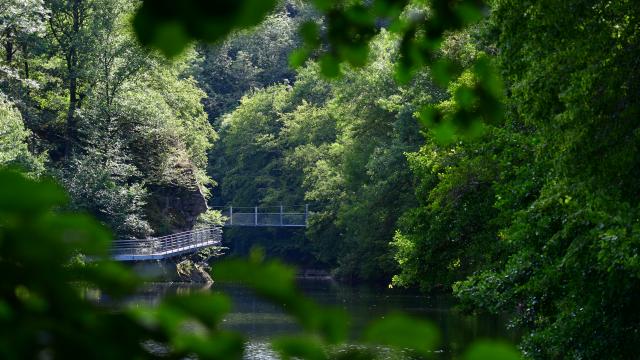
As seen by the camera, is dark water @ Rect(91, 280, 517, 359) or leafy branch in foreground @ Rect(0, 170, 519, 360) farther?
dark water @ Rect(91, 280, 517, 359)

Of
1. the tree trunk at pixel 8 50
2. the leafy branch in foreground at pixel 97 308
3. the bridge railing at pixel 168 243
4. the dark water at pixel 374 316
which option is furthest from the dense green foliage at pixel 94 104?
the leafy branch in foreground at pixel 97 308

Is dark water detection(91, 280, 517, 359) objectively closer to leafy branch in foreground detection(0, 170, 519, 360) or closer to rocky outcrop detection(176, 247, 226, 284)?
rocky outcrop detection(176, 247, 226, 284)

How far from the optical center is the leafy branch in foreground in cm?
132

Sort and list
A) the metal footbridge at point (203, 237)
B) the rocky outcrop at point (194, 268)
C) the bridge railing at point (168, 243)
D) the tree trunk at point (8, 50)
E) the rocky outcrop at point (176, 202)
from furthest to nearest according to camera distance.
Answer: the rocky outcrop at point (194, 268) → the rocky outcrop at point (176, 202) → the metal footbridge at point (203, 237) → the bridge railing at point (168, 243) → the tree trunk at point (8, 50)

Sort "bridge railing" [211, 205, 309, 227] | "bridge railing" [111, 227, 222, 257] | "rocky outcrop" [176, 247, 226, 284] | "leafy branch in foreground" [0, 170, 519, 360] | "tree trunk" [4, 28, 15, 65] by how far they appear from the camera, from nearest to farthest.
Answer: "leafy branch in foreground" [0, 170, 519, 360] < "tree trunk" [4, 28, 15, 65] < "bridge railing" [111, 227, 222, 257] < "rocky outcrop" [176, 247, 226, 284] < "bridge railing" [211, 205, 309, 227]

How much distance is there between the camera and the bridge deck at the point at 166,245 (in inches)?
1646

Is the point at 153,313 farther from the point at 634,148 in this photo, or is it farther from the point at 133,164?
the point at 133,164

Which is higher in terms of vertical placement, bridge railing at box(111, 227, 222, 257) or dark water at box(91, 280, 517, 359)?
bridge railing at box(111, 227, 222, 257)

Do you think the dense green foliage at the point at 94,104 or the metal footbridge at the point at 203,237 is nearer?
the dense green foliage at the point at 94,104

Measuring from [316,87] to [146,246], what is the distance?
69.4 ft

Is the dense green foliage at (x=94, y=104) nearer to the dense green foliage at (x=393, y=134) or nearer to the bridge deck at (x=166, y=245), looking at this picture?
the dense green foliage at (x=393, y=134)

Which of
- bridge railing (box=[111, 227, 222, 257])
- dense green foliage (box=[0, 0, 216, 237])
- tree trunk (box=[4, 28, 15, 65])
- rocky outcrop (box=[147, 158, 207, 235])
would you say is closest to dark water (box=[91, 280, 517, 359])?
bridge railing (box=[111, 227, 222, 257])

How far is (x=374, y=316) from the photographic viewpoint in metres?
31.6

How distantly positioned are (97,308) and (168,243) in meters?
45.2
